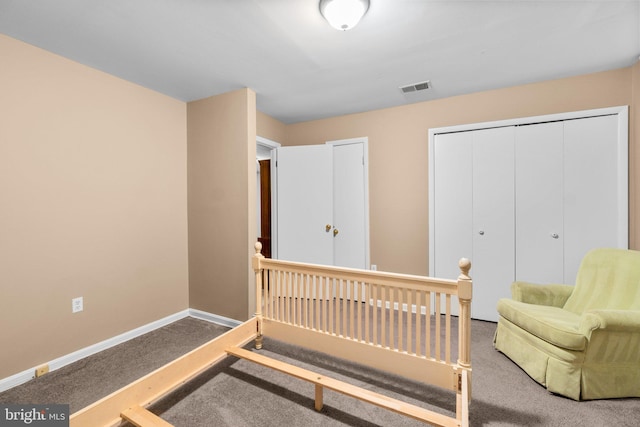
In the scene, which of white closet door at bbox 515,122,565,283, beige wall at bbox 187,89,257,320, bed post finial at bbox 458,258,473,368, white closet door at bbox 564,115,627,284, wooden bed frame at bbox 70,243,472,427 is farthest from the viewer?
beige wall at bbox 187,89,257,320

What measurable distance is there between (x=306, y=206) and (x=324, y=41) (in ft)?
6.26

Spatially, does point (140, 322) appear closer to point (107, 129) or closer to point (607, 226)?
point (107, 129)

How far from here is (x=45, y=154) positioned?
2.02m

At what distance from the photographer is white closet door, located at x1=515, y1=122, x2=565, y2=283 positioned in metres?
2.59

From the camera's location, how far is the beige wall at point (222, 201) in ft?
8.85

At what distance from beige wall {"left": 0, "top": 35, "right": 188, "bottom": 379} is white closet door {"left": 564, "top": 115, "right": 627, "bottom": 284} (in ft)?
12.5

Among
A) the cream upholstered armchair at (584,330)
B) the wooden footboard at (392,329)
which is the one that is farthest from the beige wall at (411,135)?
the wooden footboard at (392,329)

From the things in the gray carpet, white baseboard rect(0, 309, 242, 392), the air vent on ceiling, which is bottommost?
the gray carpet

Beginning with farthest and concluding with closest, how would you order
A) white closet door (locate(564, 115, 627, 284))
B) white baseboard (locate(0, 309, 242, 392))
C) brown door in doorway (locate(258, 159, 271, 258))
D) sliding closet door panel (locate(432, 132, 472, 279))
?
brown door in doorway (locate(258, 159, 271, 258)), sliding closet door panel (locate(432, 132, 472, 279)), white closet door (locate(564, 115, 627, 284)), white baseboard (locate(0, 309, 242, 392))

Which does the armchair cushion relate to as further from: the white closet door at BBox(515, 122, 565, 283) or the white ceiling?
the white ceiling

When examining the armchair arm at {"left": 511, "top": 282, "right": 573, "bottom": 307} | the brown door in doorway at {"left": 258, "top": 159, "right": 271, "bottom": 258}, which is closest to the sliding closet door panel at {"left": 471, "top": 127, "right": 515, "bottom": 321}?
the armchair arm at {"left": 511, "top": 282, "right": 573, "bottom": 307}

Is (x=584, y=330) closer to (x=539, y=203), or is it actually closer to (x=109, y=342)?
(x=539, y=203)

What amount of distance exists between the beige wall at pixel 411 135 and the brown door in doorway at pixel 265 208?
107 cm

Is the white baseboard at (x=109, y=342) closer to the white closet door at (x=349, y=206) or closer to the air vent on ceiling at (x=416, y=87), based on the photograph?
the white closet door at (x=349, y=206)
